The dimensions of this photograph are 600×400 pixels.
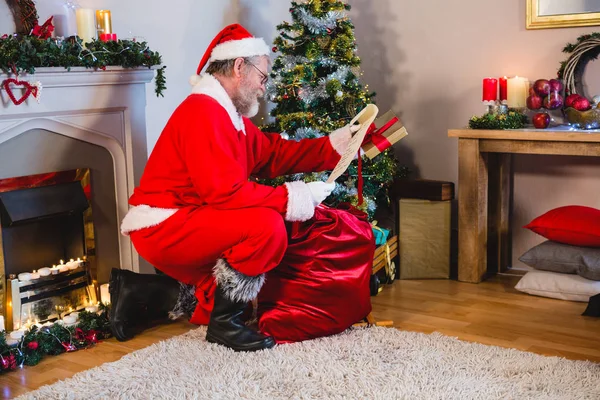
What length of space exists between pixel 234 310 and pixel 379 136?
3.11 feet

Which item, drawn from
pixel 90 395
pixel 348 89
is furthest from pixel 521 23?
pixel 90 395

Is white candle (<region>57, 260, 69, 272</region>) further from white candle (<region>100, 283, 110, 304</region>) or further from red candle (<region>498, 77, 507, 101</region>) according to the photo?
red candle (<region>498, 77, 507, 101</region>)

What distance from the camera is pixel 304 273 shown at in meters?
2.97

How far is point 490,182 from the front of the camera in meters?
4.05

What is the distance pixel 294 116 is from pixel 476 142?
0.93m

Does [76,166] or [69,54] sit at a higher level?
[69,54]

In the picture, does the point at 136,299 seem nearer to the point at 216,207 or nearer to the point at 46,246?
the point at 46,246

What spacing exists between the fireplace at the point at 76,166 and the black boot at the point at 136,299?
280mm

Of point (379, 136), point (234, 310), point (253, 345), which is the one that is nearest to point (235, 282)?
point (234, 310)

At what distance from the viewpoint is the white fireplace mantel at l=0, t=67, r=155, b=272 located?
2.98 meters

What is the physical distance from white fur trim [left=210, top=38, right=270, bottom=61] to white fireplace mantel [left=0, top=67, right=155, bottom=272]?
531mm

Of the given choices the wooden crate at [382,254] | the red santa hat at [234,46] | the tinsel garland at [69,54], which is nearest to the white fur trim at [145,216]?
the red santa hat at [234,46]

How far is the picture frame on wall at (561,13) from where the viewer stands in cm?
377

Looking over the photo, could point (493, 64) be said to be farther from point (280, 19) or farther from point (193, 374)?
point (193, 374)
